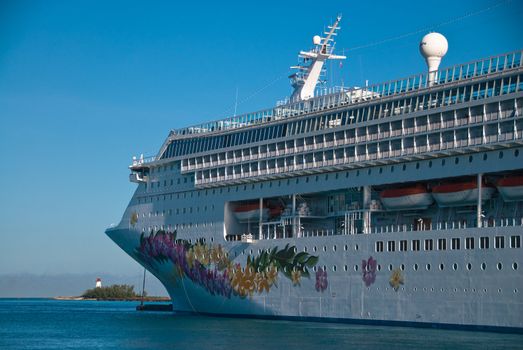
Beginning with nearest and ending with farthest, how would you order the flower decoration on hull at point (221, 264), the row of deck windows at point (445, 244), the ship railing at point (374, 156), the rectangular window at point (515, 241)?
1. the rectangular window at point (515, 241)
2. the row of deck windows at point (445, 244)
3. the ship railing at point (374, 156)
4. the flower decoration on hull at point (221, 264)

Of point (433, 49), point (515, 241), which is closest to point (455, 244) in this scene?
point (515, 241)

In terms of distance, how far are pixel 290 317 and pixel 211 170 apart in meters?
10.5

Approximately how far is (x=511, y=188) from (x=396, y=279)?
21.9 feet

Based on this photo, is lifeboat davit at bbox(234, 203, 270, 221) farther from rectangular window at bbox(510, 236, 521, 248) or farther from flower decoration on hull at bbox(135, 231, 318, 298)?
rectangular window at bbox(510, 236, 521, 248)

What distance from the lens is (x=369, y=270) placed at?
143 feet

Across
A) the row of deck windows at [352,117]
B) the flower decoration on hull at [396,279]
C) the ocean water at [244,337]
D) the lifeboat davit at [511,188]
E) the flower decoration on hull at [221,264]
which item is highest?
the row of deck windows at [352,117]

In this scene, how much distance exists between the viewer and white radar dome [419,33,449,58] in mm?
46062

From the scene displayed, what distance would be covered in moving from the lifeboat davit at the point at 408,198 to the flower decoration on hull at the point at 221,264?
16.6 feet

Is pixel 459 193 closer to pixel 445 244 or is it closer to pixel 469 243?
pixel 445 244

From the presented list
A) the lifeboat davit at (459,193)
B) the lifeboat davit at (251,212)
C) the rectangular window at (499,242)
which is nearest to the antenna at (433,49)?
the lifeboat davit at (459,193)

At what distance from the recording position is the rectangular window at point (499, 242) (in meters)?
38.0

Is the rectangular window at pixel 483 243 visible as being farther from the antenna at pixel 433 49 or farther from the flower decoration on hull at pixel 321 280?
the antenna at pixel 433 49

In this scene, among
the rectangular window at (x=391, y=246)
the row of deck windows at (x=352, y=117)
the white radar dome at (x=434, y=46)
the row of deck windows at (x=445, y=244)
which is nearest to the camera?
the row of deck windows at (x=445, y=244)

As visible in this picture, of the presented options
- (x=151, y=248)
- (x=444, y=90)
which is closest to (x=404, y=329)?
(x=444, y=90)
